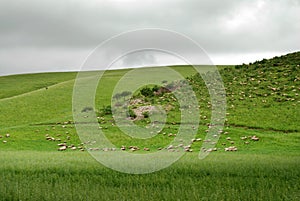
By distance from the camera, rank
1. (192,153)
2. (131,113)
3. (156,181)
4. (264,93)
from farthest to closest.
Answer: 1. (264,93)
2. (131,113)
3. (192,153)
4. (156,181)

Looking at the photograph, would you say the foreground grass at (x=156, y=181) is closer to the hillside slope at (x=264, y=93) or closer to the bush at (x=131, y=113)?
the hillside slope at (x=264, y=93)

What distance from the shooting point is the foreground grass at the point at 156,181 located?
8.10 metres

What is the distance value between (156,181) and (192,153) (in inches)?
261

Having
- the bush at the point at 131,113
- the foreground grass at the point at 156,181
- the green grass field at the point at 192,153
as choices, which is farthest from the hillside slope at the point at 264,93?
the foreground grass at the point at 156,181

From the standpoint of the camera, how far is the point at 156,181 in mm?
9734

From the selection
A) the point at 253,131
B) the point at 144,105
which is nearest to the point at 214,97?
the point at 144,105

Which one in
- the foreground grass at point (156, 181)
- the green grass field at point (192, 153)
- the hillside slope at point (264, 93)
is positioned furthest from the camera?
the hillside slope at point (264, 93)

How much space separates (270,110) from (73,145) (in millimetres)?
13146

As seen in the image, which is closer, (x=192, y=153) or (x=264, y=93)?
(x=192, y=153)

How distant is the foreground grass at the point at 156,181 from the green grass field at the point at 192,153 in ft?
0.09

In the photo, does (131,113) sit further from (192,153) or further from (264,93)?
(192,153)

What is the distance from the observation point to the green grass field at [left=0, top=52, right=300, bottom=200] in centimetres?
850

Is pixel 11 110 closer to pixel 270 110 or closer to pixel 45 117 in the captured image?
pixel 45 117

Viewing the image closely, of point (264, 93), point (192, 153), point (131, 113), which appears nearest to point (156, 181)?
point (192, 153)
